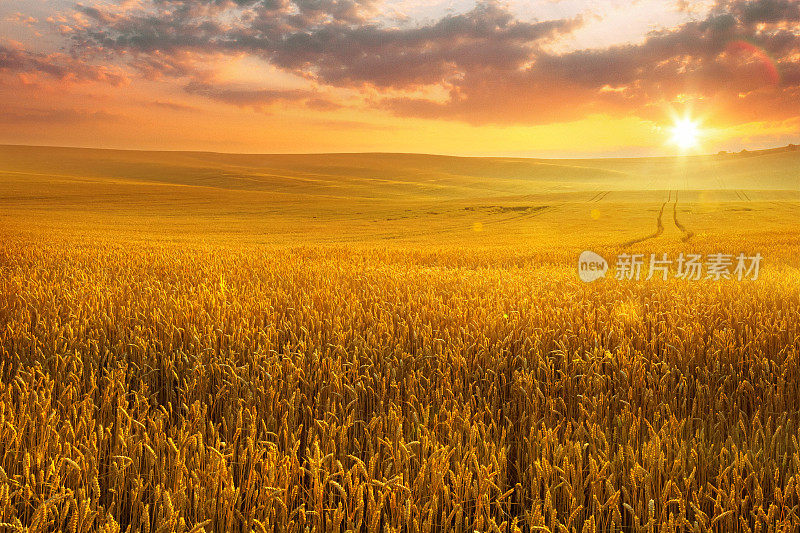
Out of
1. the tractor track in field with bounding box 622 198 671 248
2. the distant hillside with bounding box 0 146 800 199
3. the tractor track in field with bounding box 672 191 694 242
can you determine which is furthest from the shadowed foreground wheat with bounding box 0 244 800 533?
the distant hillside with bounding box 0 146 800 199

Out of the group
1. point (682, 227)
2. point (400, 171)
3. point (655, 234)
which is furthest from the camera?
point (400, 171)

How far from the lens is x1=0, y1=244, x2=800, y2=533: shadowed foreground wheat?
7.45ft

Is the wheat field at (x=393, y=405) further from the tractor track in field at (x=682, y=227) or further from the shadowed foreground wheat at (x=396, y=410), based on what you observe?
the tractor track in field at (x=682, y=227)

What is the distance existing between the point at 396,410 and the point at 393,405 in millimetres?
172

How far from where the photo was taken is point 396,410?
3432 millimetres

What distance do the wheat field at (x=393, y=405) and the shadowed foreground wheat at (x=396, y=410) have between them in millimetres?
23

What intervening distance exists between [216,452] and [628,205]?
54.3m

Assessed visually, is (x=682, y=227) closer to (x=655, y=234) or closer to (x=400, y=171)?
(x=655, y=234)

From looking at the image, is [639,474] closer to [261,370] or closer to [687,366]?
[687,366]

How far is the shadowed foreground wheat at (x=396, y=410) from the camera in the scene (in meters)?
2.27

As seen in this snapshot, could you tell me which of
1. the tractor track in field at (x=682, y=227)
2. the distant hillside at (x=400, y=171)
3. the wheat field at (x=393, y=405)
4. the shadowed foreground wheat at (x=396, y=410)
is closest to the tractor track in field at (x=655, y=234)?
the tractor track in field at (x=682, y=227)

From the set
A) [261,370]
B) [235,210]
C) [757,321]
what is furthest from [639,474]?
[235,210]

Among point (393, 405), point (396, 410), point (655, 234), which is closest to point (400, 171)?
point (655, 234)

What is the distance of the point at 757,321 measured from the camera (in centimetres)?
543
